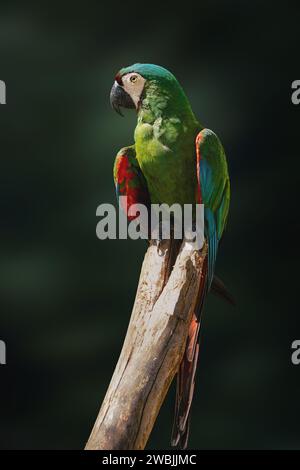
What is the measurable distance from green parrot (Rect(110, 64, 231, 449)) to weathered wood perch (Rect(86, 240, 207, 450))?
0.29 feet

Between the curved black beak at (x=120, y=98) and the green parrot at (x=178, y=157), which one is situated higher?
the curved black beak at (x=120, y=98)

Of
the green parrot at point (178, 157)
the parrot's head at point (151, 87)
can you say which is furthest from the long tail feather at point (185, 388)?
the parrot's head at point (151, 87)

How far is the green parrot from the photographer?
1688mm

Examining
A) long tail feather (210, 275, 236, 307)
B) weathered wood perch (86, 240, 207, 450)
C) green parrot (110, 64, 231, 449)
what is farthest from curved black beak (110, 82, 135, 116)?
long tail feather (210, 275, 236, 307)

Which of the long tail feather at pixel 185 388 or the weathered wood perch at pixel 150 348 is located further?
the long tail feather at pixel 185 388

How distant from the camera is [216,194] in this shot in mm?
1744

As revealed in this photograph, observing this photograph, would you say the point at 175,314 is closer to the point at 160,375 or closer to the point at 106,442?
the point at 160,375

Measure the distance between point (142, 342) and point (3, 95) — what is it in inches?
46.4

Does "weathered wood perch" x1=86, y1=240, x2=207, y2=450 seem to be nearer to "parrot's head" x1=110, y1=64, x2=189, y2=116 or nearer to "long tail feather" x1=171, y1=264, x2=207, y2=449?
"long tail feather" x1=171, y1=264, x2=207, y2=449

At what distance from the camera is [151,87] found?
1.74m

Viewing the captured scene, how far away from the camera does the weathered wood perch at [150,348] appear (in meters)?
1.44

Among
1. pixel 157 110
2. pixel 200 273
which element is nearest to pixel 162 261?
pixel 200 273

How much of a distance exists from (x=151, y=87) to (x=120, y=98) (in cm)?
11

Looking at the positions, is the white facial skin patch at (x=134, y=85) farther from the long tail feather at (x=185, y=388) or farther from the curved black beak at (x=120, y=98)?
the long tail feather at (x=185, y=388)
